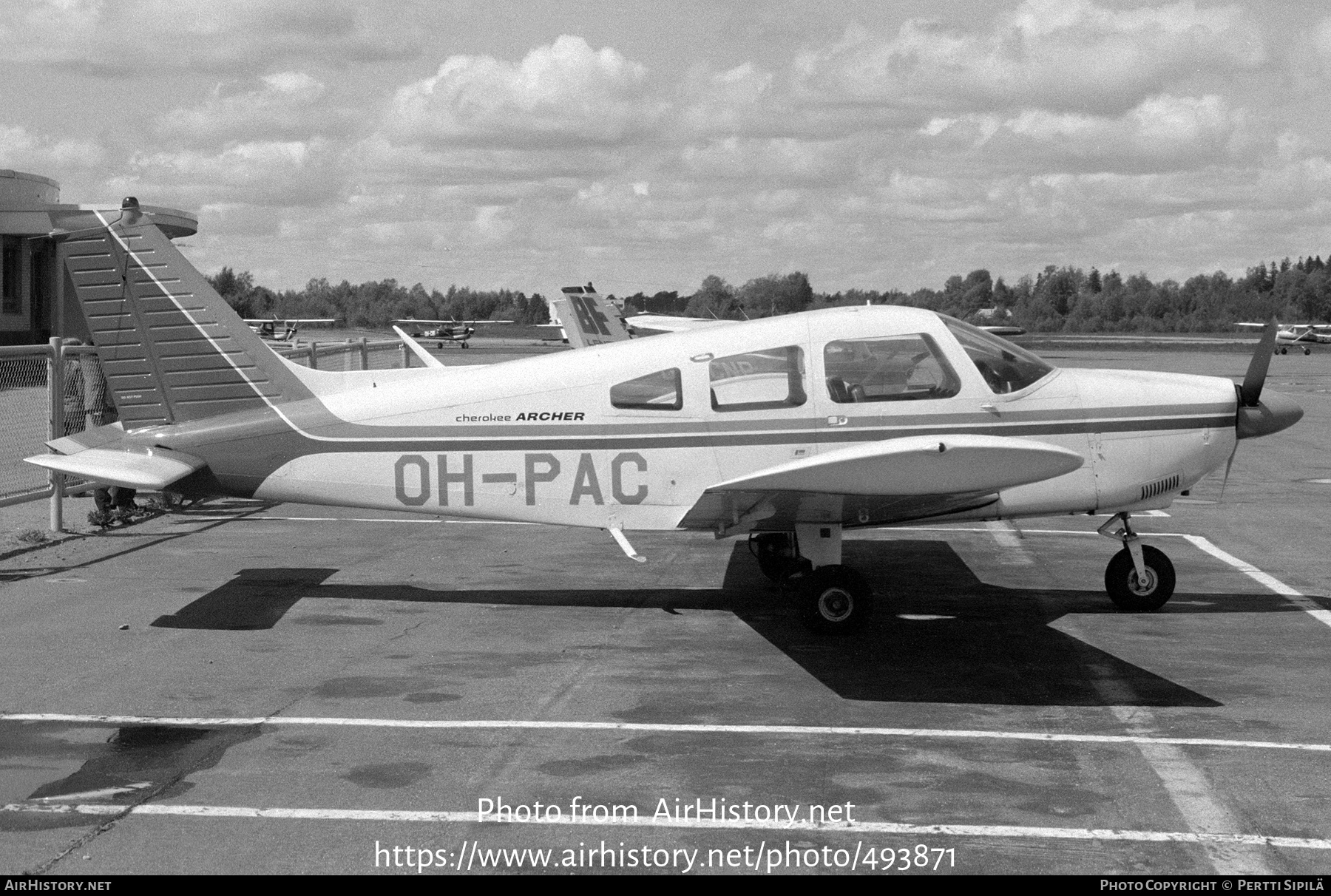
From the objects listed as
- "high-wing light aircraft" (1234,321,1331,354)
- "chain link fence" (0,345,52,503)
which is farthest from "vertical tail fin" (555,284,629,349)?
"high-wing light aircraft" (1234,321,1331,354)

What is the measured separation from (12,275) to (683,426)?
46.6 meters

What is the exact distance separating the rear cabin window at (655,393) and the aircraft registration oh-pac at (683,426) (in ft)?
0.05

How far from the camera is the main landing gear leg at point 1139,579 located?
10055mm

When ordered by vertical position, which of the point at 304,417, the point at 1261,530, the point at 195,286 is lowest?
the point at 1261,530

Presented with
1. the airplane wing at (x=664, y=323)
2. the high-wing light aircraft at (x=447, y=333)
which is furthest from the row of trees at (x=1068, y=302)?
the airplane wing at (x=664, y=323)

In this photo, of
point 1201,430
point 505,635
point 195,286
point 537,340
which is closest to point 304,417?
point 195,286

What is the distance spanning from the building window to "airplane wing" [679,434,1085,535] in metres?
46.3

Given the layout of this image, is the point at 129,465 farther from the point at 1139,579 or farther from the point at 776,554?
the point at 1139,579

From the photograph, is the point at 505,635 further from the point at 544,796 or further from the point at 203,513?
the point at 203,513

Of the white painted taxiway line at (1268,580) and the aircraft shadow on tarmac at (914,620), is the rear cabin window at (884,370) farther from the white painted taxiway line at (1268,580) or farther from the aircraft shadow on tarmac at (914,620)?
the white painted taxiway line at (1268,580)

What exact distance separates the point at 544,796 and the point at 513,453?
4073 mm

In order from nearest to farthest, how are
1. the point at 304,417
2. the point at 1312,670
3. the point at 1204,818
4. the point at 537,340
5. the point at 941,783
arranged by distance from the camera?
1. the point at 1204,818
2. the point at 941,783
3. the point at 1312,670
4. the point at 304,417
5. the point at 537,340

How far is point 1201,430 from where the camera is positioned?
31.8 ft

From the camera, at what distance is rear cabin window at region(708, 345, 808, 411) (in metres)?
9.55
